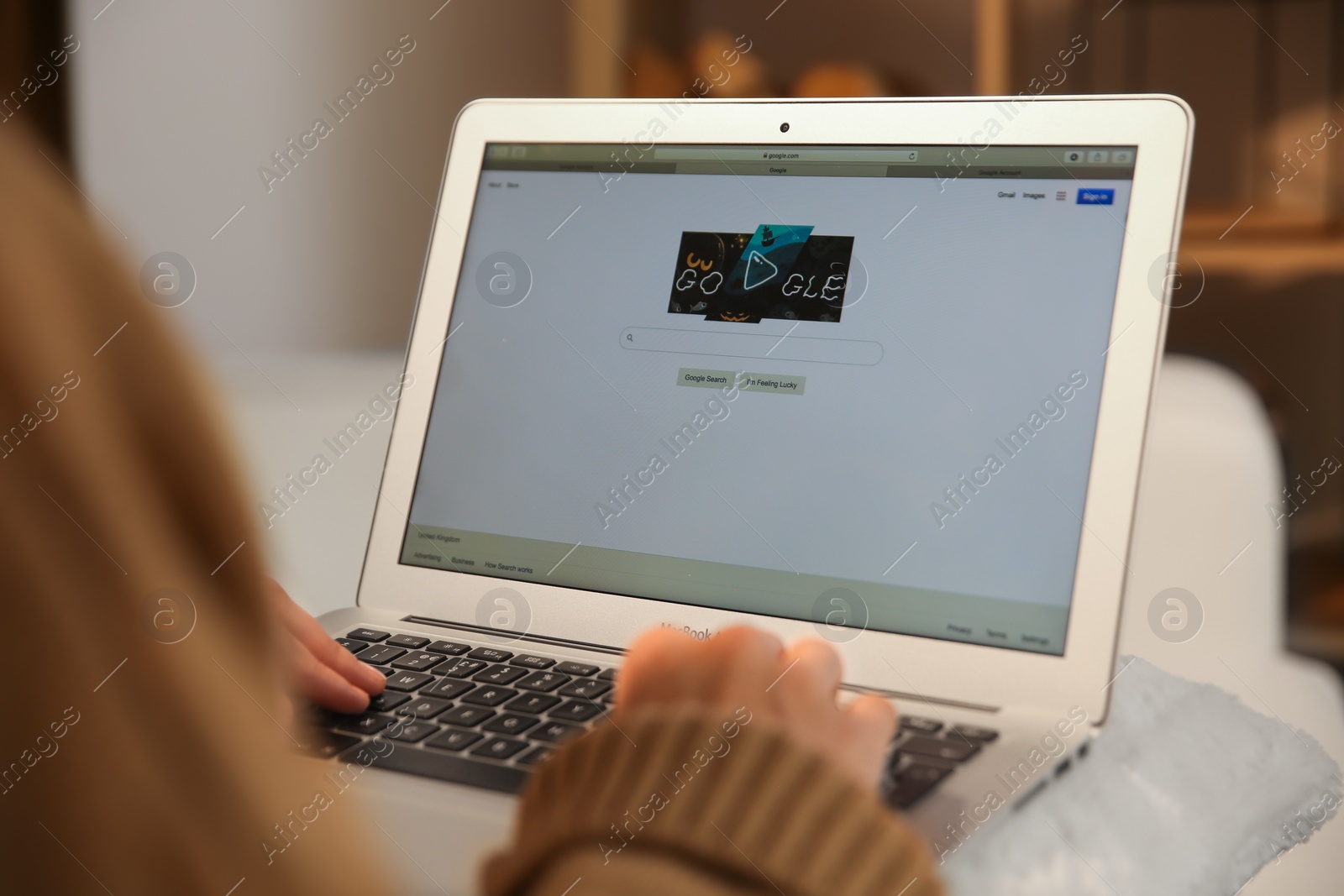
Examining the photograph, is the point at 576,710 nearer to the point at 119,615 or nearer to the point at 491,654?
the point at 491,654

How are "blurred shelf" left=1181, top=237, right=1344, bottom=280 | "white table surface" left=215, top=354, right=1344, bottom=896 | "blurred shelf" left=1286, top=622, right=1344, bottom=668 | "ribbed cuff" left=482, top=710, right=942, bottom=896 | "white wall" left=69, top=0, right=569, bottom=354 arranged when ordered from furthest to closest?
"blurred shelf" left=1286, top=622, right=1344, bottom=668 < "blurred shelf" left=1181, top=237, right=1344, bottom=280 < "white wall" left=69, top=0, right=569, bottom=354 < "white table surface" left=215, top=354, right=1344, bottom=896 < "ribbed cuff" left=482, top=710, right=942, bottom=896

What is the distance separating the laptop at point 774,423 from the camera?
52cm

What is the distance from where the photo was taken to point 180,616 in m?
0.23

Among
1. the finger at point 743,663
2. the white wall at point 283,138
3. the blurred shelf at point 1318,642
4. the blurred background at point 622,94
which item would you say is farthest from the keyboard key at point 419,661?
the blurred shelf at point 1318,642

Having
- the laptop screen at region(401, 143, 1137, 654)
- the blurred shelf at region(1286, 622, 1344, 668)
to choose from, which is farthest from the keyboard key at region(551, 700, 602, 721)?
the blurred shelf at region(1286, 622, 1344, 668)

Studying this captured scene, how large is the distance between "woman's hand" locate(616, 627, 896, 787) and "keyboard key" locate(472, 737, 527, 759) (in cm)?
7

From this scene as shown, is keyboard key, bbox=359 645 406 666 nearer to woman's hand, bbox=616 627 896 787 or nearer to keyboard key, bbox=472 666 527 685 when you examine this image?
keyboard key, bbox=472 666 527 685

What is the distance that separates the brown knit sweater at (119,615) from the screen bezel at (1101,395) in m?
0.35

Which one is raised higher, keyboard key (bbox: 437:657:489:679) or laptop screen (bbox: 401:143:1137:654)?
laptop screen (bbox: 401:143:1137:654)

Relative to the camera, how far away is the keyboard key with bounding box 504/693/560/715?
521 mm

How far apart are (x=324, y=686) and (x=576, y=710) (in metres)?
0.12

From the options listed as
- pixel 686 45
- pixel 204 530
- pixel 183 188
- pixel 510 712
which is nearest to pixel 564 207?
pixel 510 712

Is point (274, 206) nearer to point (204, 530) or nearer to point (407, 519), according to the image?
point (407, 519)

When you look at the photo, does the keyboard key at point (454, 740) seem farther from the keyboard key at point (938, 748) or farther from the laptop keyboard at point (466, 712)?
the keyboard key at point (938, 748)
